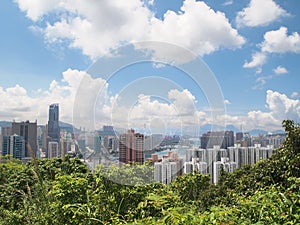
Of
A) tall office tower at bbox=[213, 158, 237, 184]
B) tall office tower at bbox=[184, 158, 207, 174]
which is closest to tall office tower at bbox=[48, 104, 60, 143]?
tall office tower at bbox=[184, 158, 207, 174]

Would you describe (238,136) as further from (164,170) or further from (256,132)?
(164,170)

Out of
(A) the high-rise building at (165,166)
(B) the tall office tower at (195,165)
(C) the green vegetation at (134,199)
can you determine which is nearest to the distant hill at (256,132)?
(C) the green vegetation at (134,199)

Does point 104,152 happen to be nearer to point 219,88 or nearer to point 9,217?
point 9,217

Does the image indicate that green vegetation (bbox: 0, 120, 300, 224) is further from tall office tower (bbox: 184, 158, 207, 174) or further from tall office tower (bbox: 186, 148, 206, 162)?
tall office tower (bbox: 184, 158, 207, 174)

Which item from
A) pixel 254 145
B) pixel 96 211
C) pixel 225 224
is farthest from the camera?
pixel 254 145

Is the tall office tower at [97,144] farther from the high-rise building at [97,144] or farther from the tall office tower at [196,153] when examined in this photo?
the tall office tower at [196,153]

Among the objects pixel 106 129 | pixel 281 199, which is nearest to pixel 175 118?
pixel 106 129
